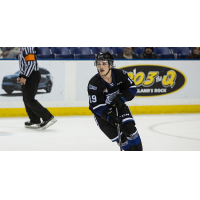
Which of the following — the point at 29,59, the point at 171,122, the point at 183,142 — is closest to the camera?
the point at 183,142

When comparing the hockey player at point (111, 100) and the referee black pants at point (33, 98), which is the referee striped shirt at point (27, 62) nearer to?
the referee black pants at point (33, 98)

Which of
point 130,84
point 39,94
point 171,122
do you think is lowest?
point 171,122

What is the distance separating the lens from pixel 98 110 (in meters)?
2.75

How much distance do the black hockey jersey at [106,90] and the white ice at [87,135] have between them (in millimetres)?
893

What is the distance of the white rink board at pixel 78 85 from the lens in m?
5.91

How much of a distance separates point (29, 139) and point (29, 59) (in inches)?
48.0

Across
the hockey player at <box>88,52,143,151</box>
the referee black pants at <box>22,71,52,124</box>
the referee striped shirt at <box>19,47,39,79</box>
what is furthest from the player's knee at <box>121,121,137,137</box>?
the referee striped shirt at <box>19,47,39,79</box>

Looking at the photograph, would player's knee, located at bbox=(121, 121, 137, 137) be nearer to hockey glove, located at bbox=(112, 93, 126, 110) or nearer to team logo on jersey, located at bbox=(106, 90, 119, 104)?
hockey glove, located at bbox=(112, 93, 126, 110)

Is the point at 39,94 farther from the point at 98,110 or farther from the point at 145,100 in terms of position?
the point at 98,110

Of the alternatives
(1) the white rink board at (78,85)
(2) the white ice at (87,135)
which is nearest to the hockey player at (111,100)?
(2) the white ice at (87,135)

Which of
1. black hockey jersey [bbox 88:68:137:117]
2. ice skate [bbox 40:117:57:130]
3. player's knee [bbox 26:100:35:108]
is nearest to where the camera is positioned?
black hockey jersey [bbox 88:68:137:117]

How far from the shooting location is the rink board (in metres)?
5.91

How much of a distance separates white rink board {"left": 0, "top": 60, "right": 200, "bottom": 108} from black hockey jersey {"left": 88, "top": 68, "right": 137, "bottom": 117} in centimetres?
327

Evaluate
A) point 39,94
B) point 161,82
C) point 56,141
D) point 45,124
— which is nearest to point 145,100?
point 161,82
